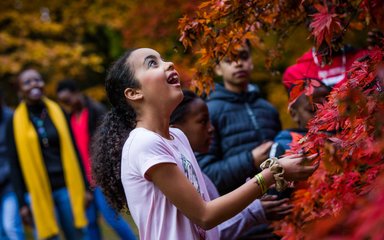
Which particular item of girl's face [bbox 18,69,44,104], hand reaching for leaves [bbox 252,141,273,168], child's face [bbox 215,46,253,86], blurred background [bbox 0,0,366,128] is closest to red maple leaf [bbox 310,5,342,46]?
hand reaching for leaves [bbox 252,141,273,168]

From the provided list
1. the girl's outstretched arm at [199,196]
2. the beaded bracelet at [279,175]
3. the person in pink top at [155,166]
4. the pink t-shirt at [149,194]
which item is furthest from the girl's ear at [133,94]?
the beaded bracelet at [279,175]

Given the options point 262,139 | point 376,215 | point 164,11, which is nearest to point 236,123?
point 262,139

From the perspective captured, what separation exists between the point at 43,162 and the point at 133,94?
12.2ft

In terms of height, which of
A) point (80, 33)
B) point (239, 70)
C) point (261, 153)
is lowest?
point (261, 153)

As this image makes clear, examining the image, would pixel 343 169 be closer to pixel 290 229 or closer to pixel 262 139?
pixel 290 229

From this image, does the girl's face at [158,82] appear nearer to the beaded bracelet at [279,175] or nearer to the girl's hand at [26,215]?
the beaded bracelet at [279,175]

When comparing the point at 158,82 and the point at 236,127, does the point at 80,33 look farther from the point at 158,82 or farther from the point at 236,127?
the point at 158,82

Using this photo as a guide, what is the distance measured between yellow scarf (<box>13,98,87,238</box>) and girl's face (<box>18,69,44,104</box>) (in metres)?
0.09

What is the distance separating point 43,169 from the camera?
5.98 m

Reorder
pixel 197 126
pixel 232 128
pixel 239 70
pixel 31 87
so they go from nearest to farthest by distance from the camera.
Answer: pixel 197 126 < pixel 232 128 < pixel 239 70 < pixel 31 87

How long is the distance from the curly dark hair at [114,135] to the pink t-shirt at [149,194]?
0.25 meters

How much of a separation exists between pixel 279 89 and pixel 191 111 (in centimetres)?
681

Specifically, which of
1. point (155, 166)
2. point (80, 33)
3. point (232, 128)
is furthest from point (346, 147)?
point (80, 33)

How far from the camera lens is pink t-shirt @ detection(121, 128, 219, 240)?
7.46 ft
